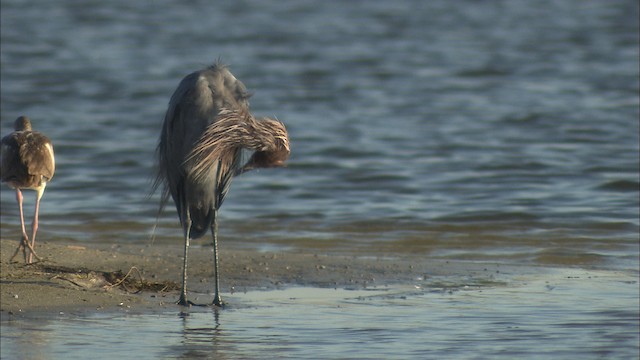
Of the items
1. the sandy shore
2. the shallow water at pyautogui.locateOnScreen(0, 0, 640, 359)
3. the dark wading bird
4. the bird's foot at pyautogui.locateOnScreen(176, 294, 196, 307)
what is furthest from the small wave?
the bird's foot at pyautogui.locateOnScreen(176, 294, 196, 307)

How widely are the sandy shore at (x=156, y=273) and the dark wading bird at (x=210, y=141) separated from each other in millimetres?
449

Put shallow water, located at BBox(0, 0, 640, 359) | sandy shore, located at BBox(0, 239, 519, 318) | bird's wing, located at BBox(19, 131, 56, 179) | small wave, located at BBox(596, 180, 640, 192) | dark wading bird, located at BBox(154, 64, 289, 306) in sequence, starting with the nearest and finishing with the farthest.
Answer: shallow water, located at BBox(0, 0, 640, 359)
sandy shore, located at BBox(0, 239, 519, 318)
dark wading bird, located at BBox(154, 64, 289, 306)
bird's wing, located at BBox(19, 131, 56, 179)
small wave, located at BBox(596, 180, 640, 192)

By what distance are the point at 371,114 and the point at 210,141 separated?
1114 cm

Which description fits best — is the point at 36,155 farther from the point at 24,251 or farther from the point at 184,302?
the point at 184,302

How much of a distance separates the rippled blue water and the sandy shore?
3.31 ft

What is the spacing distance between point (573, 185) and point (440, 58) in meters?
10.7

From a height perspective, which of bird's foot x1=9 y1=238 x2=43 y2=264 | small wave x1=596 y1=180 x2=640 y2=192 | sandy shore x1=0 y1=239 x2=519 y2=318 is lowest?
small wave x1=596 y1=180 x2=640 y2=192

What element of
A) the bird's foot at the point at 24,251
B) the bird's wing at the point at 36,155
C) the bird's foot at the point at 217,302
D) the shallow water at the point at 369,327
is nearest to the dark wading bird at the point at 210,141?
the bird's foot at the point at 217,302

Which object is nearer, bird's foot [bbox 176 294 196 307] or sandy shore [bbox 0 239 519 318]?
sandy shore [bbox 0 239 519 318]

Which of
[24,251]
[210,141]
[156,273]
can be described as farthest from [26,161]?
Result: [210,141]

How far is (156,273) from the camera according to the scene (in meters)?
9.12

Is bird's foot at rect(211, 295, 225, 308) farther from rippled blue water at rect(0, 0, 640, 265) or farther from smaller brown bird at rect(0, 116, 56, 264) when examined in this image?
rippled blue water at rect(0, 0, 640, 265)

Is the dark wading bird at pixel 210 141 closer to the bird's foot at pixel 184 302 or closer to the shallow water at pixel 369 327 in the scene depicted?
the bird's foot at pixel 184 302

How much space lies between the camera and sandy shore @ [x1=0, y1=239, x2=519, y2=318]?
7.74 metres
